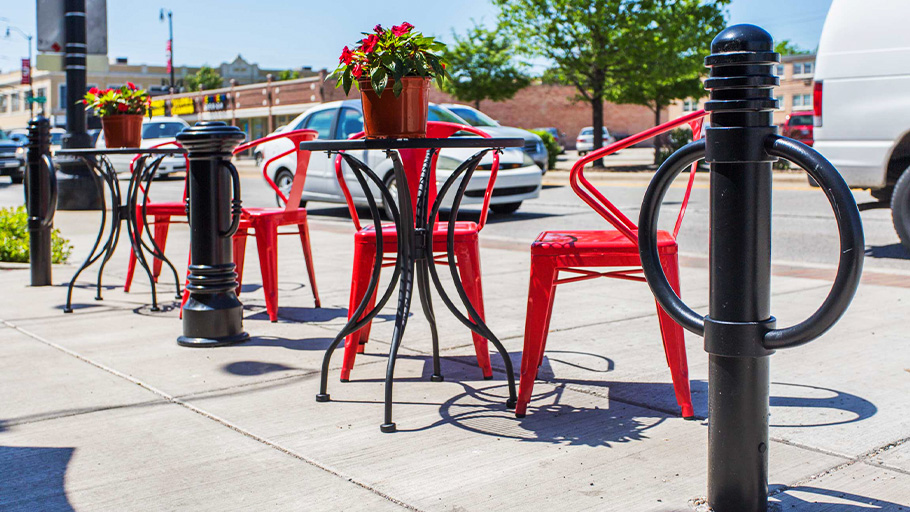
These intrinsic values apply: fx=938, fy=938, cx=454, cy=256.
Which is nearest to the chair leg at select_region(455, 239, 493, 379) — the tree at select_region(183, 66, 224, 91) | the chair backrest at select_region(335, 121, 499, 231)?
the chair backrest at select_region(335, 121, 499, 231)

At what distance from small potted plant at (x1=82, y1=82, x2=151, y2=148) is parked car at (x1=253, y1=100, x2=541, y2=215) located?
5.17 meters

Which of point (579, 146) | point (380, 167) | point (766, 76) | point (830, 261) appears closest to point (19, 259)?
point (380, 167)

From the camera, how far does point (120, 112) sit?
647 cm

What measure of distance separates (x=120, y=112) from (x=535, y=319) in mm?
4064

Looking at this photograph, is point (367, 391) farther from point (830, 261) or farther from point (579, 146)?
point (579, 146)

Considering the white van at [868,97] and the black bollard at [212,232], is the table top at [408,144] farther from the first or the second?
the white van at [868,97]

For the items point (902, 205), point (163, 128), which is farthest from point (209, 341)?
point (163, 128)

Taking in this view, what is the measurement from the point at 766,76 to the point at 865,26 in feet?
20.3

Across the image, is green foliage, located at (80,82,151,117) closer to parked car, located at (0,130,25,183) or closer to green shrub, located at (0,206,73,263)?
green shrub, located at (0,206,73,263)

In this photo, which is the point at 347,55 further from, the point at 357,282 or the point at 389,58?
the point at 357,282

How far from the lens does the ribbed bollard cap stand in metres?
5.04

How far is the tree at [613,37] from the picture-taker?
83.5 ft

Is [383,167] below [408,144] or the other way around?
the other way around

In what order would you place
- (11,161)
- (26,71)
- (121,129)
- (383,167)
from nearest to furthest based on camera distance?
(121,129) < (383,167) < (11,161) < (26,71)
